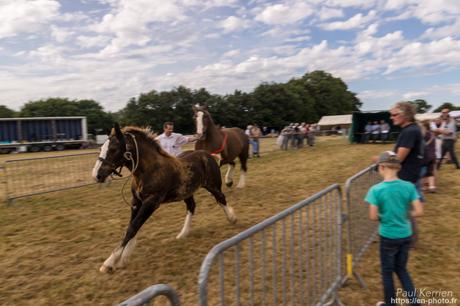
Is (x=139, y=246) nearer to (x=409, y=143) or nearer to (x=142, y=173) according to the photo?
(x=142, y=173)

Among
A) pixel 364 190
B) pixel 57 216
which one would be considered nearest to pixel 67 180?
pixel 57 216

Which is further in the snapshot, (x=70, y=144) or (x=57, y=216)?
(x=70, y=144)

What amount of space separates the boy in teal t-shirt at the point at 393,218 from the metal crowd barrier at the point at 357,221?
0.57m

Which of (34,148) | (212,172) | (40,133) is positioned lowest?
(34,148)

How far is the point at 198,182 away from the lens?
573 centimetres

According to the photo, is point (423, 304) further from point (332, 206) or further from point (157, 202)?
point (157, 202)

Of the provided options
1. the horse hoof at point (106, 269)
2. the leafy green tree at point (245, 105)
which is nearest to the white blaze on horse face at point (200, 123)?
the horse hoof at point (106, 269)

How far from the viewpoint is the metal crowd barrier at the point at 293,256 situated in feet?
8.09

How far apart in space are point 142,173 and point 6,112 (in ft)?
277

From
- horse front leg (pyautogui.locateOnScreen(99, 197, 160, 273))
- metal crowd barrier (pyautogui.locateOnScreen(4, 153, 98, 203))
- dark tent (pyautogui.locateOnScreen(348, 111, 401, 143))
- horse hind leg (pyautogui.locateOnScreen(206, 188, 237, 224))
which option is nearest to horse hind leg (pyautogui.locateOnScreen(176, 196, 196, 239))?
horse hind leg (pyautogui.locateOnScreen(206, 188, 237, 224))

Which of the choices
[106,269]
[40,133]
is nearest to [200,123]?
[106,269]

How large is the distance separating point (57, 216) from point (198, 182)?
4.09 meters

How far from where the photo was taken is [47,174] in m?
10.8

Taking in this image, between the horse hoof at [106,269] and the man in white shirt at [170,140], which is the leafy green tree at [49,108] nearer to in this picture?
the man in white shirt at [170,140]
